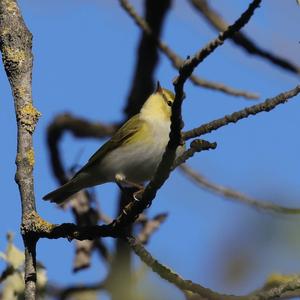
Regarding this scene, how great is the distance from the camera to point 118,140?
484cm

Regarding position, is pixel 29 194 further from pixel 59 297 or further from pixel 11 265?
pixel 59 297

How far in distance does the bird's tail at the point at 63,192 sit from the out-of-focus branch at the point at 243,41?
138cm

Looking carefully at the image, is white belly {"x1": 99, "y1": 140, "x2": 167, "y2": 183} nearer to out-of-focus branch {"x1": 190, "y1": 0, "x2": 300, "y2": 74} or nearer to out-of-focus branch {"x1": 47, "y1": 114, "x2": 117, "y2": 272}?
out-of-focus branch {"x1": 47, "y1": 114, "x2": 117, "y2": 272}

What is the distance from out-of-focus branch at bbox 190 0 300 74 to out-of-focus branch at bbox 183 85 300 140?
2.60 m

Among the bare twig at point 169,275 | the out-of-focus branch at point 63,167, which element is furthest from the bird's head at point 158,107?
the bare twig at point 169,275

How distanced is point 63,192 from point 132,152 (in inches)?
24.0

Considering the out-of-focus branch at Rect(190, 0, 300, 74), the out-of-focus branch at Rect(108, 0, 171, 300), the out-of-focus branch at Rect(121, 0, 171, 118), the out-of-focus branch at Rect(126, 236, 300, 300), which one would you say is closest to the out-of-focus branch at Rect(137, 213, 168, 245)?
the out-of-focus branch at Rect(108, 0, 171, 300)

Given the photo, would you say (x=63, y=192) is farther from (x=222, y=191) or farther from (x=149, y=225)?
(x=222, y=191)

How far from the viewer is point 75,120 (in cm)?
639

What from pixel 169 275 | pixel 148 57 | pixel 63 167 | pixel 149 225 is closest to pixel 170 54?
pixel 148 57

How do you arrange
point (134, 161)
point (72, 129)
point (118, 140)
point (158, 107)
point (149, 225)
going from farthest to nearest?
point (72, 129), point (149, 225), point (118, 140), point (158, 107), point (134, 161)

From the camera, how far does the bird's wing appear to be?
480 cm

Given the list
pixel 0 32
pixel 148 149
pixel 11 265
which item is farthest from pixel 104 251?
pixel 0 32

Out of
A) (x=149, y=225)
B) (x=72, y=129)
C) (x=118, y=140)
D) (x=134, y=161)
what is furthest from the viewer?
(x=72, y=129)
